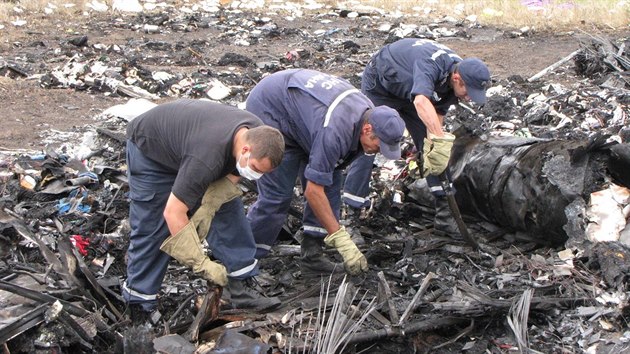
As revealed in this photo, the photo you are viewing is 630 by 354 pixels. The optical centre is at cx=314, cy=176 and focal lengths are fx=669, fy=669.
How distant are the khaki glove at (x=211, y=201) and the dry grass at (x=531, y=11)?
35.1 feet

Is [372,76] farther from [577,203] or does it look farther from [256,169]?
[256,169]

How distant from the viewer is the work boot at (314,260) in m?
4.40

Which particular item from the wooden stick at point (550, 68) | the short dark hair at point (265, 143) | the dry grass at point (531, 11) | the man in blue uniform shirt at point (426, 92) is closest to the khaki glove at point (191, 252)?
the short dark hair at point (265, 143)

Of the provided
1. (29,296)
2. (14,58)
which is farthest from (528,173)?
(14,58)

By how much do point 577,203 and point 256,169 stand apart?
90.2 inches

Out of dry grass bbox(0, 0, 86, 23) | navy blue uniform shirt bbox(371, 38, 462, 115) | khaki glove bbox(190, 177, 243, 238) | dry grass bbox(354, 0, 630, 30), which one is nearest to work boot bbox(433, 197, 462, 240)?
navy blue uniform shirt bbox(371, 38, 462, 115)

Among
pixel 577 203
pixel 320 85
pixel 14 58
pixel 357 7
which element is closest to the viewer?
pixel 320 85

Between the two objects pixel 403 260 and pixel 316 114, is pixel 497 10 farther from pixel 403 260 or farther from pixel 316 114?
pixel 316 114

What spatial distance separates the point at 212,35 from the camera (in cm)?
1273

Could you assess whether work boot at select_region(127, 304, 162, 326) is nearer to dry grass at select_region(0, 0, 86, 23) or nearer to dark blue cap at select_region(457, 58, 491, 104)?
dark blue cap at select_region(457, 58, 491, 104)

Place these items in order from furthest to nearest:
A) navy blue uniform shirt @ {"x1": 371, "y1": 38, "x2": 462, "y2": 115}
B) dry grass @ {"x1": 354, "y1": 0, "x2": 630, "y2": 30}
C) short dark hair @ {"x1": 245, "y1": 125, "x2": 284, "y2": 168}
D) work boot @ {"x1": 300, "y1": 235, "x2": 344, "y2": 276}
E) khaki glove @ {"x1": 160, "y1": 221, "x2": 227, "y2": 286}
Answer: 1. dry grass @ {"x1": 354, "y1": 0, "x2": 630, "y2": 30}
2. navy blue uniform shirt @ {"x1": 371, "y1": 38, "x2": 462, "y2": 115}
3. work boot @ {"x1": 300, "y1": 235, "x2": 344, "y2": 276}
4. khaki glove @ {"x1": 160, "y1": 221, "x2": 227, "y2": 286}
5. short dark hair @ {"x1": 245, "y1": 125, "x2": 284, "y2": 168}

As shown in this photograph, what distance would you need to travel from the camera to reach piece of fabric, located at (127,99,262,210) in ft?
10.2

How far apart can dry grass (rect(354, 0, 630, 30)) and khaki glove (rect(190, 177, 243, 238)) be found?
10.7 meters

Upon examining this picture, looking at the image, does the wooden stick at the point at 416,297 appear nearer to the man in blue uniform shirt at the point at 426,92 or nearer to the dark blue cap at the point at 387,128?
the dark blue cap at the point at 387,128
